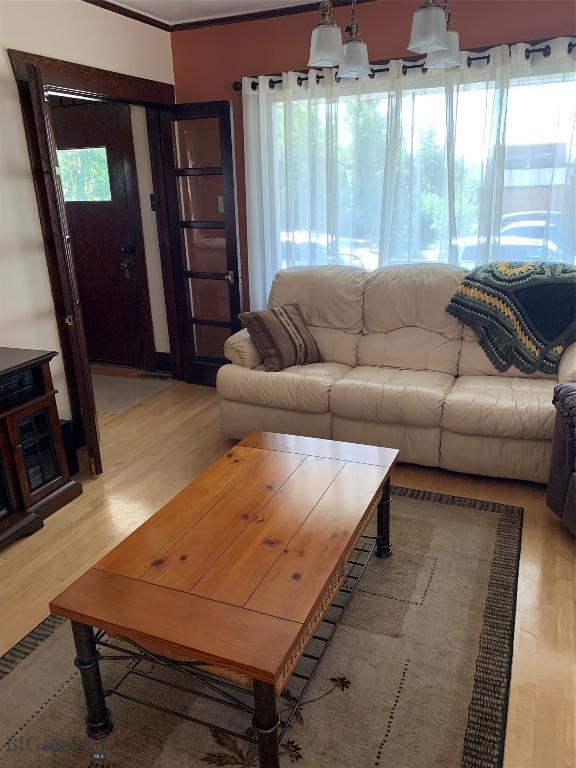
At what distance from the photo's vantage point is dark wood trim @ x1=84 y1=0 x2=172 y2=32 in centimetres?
344

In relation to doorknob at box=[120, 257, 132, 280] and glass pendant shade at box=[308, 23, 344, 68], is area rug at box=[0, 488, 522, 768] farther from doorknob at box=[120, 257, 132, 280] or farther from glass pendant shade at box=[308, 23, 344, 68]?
doorknob at box=[120, 257, 132, 280]

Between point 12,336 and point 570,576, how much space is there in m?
2.92

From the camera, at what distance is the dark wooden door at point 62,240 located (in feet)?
8.96

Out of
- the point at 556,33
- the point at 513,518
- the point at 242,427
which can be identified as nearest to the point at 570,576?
the point at 513,518

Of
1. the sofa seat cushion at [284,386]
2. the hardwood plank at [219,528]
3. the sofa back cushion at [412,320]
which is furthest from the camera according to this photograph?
the sofa back cushion at [412,320]

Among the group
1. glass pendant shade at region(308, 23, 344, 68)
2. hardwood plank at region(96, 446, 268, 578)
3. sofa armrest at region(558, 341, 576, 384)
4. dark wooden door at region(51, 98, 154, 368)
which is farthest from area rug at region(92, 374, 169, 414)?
sofa armrest at region(558, 341, 576, 384)

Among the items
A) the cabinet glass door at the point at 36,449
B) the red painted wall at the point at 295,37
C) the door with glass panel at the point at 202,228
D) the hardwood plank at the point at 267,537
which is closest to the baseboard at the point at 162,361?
the door with glass panel at the point at 202,228

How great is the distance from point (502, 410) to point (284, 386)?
118cm

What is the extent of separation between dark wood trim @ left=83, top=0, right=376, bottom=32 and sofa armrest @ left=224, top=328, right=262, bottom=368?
2.14m

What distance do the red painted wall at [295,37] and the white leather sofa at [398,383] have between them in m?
1.04

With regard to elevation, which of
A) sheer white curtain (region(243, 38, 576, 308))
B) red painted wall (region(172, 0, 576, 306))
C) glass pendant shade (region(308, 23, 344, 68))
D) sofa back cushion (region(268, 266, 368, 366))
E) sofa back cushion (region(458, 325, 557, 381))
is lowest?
sofa back cushion (region(458, 325, 557, 381))

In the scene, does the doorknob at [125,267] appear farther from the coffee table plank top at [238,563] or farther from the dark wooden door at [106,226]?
the coffee table plank top at [238,563]

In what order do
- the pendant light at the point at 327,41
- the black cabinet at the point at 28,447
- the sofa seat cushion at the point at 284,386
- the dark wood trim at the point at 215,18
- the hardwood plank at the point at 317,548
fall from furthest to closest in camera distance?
the dark wood trim at the point at 215,18 < the sofa seat cushion at the point at 284,386 < the black cabinet at the point at 28,447 < the pendant light at the point at 327,41 < the hardwood plank at the point at 317,548

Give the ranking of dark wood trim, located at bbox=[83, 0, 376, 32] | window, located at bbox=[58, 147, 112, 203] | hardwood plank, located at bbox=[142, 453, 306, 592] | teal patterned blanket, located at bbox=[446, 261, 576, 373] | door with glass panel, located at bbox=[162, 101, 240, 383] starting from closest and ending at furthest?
1. hardwood plank, located at bbox=[142, 453, 306, 592]
2. teal patterned blanket, located at bbox=[446, 261, 576, 373]
3. dark wood trim, located at bbox=[83, 0, 376, 32]
4. door with glass panel, located at bbox=[162, 101, 240, 383]
5. window, located at bbox=[58, 147, 112, 203]
